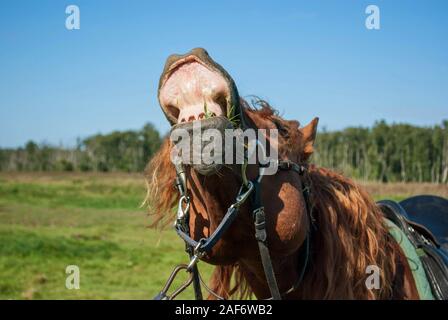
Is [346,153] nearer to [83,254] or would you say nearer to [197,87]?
[83,254]

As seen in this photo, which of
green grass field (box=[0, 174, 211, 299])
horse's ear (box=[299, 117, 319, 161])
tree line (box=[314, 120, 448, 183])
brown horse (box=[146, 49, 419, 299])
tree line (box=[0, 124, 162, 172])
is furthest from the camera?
tree line (box=[0, 124, 162, 172])

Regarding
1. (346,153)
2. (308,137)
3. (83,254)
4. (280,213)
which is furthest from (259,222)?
(346,153)

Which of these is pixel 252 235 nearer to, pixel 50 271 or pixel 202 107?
pixel 202 107

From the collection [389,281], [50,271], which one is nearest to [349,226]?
[389,281]

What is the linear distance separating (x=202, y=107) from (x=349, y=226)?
1.17 metres

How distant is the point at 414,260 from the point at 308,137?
988 mm

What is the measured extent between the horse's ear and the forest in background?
38.5 m

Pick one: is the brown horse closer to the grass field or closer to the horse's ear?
the horse's ear

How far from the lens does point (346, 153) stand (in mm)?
71750

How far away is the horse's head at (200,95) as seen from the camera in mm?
1870

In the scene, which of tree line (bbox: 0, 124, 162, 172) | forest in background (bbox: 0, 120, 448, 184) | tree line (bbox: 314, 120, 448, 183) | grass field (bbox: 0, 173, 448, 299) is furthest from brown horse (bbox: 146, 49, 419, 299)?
tree line (bbox: 0, 124, 162, 172)

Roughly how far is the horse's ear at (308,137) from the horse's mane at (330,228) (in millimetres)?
56

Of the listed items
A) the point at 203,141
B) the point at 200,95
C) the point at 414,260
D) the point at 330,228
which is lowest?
the point at 414,260

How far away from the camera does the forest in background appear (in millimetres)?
57406
